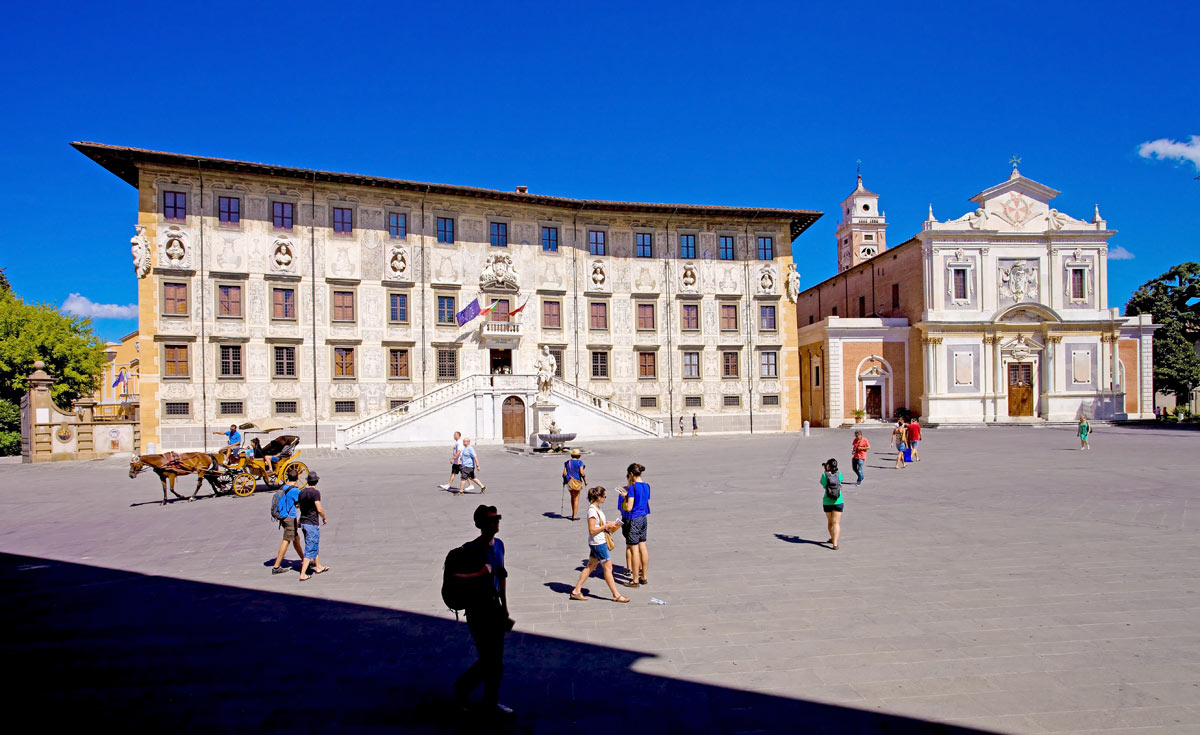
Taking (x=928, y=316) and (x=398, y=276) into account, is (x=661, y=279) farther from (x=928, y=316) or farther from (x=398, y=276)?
(x=928, y=316)

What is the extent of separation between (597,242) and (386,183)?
38.6 ft

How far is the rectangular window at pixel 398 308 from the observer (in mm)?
34688

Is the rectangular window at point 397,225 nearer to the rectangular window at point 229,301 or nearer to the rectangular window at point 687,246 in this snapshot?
the rectangular window at point 229,301

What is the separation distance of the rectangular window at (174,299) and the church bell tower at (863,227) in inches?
2472

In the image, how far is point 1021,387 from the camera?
46031 mm

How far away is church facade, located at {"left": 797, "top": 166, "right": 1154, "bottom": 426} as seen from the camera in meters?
45.3

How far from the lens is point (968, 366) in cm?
A: 4528

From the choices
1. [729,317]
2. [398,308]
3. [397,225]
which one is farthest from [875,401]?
[397,225]

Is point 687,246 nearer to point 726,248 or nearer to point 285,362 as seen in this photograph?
point 726,248

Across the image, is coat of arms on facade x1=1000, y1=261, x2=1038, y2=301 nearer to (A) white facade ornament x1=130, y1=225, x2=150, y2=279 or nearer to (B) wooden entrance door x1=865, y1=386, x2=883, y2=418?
(B) wooden entrance door x1=865, y1=386, x2=883, y2=418

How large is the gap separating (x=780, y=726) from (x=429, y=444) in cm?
2855

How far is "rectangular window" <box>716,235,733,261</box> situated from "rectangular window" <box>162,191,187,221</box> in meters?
27.7

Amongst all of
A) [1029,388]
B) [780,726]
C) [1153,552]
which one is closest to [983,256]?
[1029,388]

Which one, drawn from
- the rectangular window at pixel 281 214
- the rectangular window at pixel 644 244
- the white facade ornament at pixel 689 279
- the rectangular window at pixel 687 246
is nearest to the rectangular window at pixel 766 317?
the white facade ornament at pixel 689 279
